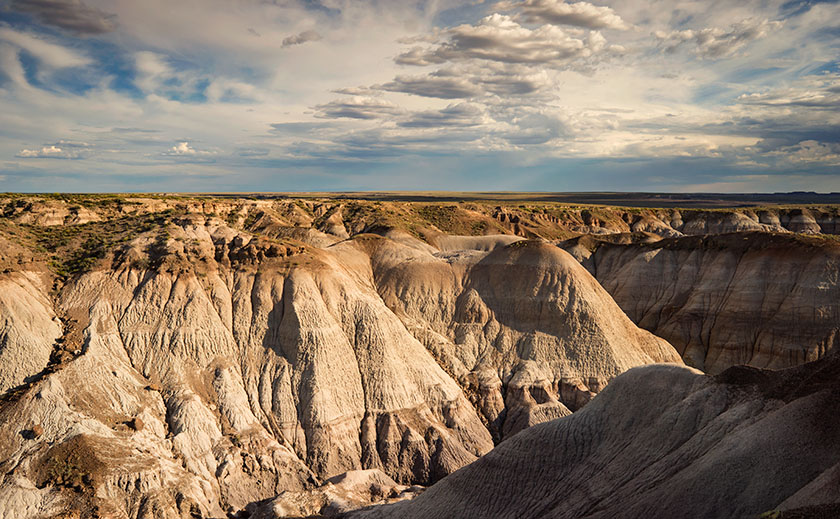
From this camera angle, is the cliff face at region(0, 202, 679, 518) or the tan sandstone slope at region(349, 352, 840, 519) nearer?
the tan sandstone slope at region(349, 352, 840, 519)

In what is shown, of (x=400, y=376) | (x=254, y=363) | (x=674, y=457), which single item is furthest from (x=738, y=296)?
(x=254, y=363)

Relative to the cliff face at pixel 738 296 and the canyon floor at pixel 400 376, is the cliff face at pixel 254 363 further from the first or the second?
the cliff face at pixel 738 296

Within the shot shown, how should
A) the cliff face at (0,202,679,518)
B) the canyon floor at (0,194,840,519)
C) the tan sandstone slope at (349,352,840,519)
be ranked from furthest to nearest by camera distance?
the cliff face at (0,202,679,518) < the canyon floor at (0,194,840,519) < the tan sandstone slope at (349,352,840,519)

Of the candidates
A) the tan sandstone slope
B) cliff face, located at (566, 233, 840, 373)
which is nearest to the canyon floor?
the tan sandstone slope

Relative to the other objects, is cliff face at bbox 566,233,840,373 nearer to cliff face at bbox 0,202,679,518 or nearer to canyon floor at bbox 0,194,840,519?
canyon floor at bbox 0,194,840,519

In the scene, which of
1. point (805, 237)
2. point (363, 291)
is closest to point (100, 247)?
point (363, 291)

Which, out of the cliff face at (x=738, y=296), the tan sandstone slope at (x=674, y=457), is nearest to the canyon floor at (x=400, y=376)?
the tan sandstone slope at (x=674, y=457)
